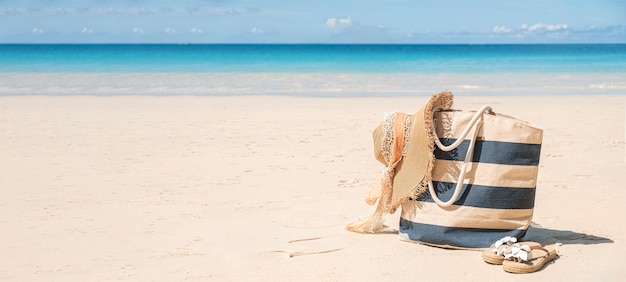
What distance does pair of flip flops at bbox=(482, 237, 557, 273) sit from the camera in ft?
12.3

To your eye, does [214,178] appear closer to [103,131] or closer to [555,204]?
[555,204]

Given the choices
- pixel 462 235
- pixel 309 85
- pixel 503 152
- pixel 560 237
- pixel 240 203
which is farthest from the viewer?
pixel 309 85

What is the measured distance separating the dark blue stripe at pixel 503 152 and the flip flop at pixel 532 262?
0.49 meters

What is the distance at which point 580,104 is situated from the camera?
13.1 metres

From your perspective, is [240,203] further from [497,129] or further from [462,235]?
[497,129]

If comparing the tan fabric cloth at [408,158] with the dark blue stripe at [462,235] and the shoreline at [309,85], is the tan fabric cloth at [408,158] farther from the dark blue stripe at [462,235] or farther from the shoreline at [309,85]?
the shoreline at [309,85]

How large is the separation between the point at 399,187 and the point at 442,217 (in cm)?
31

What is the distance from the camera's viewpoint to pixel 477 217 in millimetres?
4074

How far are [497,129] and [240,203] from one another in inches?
85.7

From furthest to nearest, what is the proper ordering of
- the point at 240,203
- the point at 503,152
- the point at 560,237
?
the point at 240,203, the point at 560,237, the point at 503,152

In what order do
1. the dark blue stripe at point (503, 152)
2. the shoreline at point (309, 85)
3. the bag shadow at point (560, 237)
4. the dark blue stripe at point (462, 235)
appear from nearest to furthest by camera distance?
the dark blue stripe at point (503, 152)
the dark blue stripe at point (462, 235)
the bag shadow at point (560, 237)
the shoreline at point (309, 85)

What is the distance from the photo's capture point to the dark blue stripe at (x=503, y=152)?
3984mm

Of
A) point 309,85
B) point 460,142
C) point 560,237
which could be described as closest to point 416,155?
point 460,142

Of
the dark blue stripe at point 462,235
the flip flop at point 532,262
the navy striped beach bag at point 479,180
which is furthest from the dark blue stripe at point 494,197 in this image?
the flip flop at point 532,262
